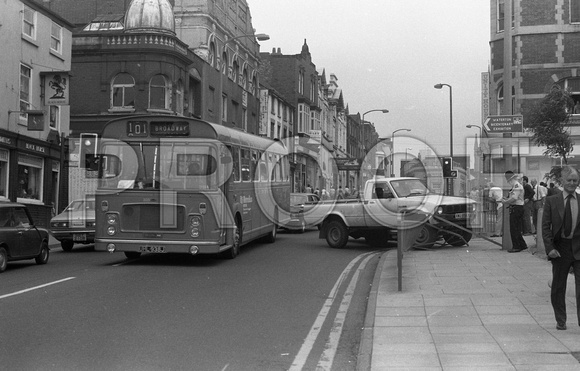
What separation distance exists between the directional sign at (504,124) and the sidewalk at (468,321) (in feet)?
13.8

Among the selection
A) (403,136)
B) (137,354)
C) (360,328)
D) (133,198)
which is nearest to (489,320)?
(360,328)

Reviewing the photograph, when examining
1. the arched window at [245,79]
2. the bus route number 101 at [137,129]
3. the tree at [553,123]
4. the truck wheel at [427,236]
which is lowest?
the truck wheel at [427,236]

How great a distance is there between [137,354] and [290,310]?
2987 mm

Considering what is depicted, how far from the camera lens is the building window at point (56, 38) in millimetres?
28519

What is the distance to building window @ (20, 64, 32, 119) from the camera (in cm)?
2567

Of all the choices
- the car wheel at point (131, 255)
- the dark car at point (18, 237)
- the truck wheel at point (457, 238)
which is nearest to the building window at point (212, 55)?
the car wheel at point (131, 255)

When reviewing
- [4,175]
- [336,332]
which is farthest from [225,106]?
[336,332]

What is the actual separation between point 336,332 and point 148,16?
99.6ft

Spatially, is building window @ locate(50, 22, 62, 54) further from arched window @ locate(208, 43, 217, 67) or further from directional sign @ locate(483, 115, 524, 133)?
directional sign @ locate(483, 115, 524, 133)

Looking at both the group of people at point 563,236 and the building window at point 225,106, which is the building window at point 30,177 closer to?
the building window at point 225,106

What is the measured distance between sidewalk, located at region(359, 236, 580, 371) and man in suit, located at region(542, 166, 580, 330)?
377 mm

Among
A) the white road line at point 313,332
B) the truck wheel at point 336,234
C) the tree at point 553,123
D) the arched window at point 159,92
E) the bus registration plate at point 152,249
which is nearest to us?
the white road line at point 313,332

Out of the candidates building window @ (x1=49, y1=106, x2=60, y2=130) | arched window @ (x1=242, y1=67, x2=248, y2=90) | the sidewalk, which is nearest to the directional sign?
the sidewalk

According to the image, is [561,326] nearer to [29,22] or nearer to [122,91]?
[29,22]
